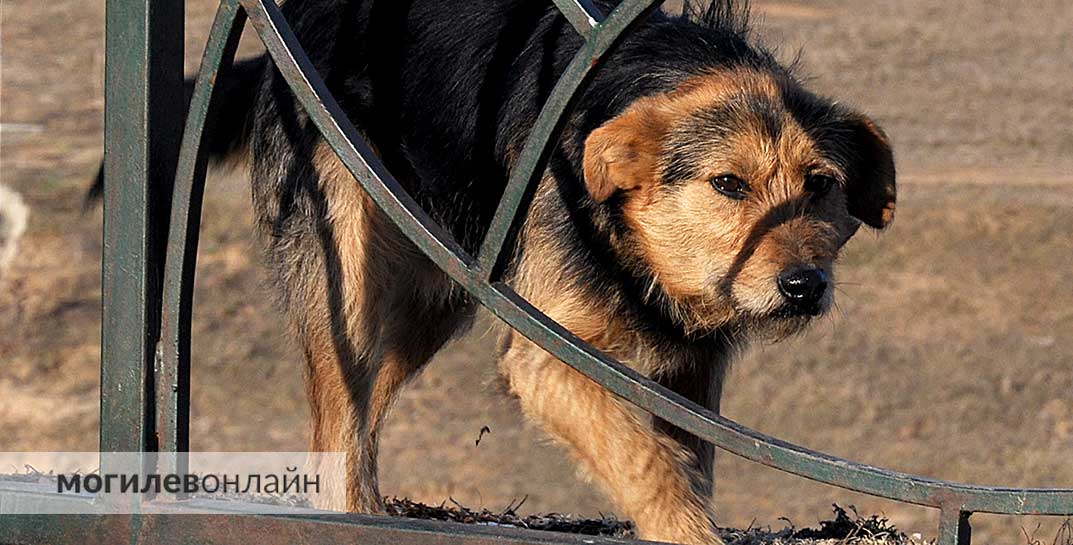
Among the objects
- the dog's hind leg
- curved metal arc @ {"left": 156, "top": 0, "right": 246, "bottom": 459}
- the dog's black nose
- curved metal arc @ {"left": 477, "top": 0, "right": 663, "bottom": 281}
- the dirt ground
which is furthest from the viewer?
the dirt ground

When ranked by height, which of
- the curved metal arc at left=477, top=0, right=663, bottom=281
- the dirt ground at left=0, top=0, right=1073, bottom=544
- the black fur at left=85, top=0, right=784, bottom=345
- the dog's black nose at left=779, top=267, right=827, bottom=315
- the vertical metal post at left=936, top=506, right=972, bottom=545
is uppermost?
the dirt ground at left=0, top=0, right=1073, bottom=544

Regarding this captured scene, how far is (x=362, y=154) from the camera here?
2.34 m

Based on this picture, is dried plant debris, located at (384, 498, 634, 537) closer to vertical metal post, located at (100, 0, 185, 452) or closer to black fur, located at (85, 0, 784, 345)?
black fur, located at (85, 0, 784, 345)

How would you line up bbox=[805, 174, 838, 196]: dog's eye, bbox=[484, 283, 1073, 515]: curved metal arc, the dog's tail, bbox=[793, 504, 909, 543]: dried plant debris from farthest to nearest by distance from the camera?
the dog's tail < bbox=[805, 174, 838, 196]: dog's eye < bbox=[793, 504, 909, 543]: dried plant debris < bbox=[484, 283, 1073, 515]: curved metal arc

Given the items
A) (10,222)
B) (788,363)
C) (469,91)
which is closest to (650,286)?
(469,91)

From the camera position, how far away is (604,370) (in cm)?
220

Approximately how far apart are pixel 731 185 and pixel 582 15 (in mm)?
1674

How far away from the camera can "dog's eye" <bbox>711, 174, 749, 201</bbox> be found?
3744 mm

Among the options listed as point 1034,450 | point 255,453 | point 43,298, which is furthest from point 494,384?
point 43,298

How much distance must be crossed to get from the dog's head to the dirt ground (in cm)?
333

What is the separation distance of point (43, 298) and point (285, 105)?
6896 mm

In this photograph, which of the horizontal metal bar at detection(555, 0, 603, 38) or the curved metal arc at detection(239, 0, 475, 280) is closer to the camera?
the horizontal metal bar at detection(555, 0, 603, 38)

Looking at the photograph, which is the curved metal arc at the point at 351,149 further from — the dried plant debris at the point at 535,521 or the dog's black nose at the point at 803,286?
the dried plant debris at the point at 535,521

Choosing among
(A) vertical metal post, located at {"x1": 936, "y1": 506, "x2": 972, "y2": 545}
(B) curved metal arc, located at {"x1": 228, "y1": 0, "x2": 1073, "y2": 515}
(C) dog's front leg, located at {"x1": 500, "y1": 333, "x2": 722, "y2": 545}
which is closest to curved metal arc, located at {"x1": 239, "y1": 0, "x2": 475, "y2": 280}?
(B) curved metal arc, located at {"x1": 228, "y1": 0, "x2": 1073, "y2": 515}
